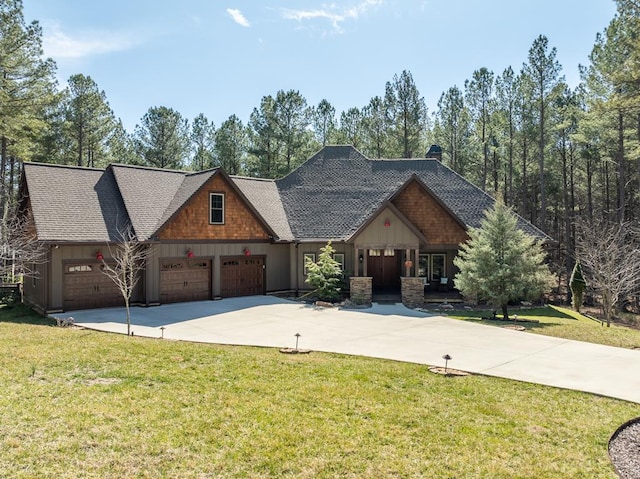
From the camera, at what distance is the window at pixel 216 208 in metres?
19.8

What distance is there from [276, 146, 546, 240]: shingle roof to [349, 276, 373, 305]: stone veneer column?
2.63 meters

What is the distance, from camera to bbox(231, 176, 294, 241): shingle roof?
22.3m

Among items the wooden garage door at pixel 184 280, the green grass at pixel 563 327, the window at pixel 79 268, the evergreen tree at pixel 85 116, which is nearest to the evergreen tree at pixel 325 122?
the evergreen tree at pixel 85 116

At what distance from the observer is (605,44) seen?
2383 centimetres

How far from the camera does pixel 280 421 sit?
19.9 ft

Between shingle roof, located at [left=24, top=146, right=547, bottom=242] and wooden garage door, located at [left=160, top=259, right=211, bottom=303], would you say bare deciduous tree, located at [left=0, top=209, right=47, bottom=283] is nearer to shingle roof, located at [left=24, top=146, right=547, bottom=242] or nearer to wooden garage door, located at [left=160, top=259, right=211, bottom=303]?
shingle roof, located at [left=24, top=146, right=547, bottom=242]

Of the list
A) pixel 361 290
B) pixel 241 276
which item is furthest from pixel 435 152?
pixel 241 276

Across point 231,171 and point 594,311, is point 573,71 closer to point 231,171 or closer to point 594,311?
point 594,311

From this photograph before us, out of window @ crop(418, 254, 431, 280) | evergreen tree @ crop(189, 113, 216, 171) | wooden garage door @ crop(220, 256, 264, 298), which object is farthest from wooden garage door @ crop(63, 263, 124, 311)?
evergreen tree @ crop(189, 113, 216, 171)

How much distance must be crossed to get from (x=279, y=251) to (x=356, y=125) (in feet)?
83.0

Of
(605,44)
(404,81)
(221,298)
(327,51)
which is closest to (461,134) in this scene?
(404,81)

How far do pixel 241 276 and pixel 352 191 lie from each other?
305 inches

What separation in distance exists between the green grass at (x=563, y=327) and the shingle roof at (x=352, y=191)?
4.66m

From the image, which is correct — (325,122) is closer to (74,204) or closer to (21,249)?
(74,204)
